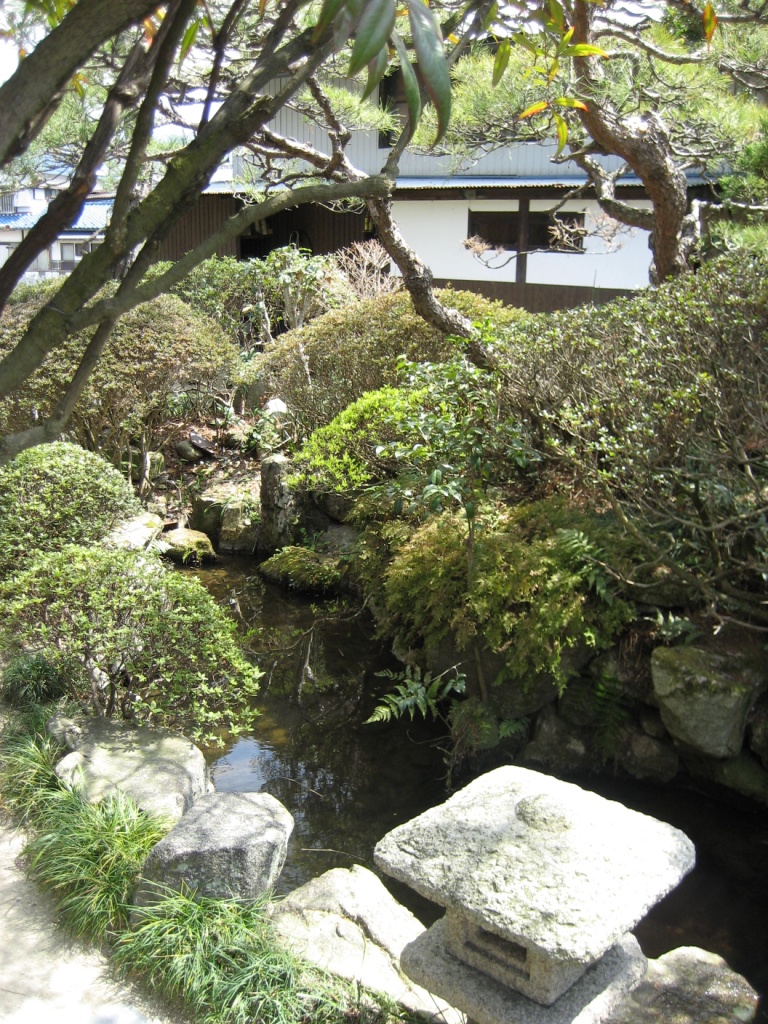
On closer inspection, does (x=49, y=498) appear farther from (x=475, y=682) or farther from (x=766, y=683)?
(x=766, y=683)

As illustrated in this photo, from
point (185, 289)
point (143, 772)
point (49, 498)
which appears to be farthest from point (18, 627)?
point (185, 289)

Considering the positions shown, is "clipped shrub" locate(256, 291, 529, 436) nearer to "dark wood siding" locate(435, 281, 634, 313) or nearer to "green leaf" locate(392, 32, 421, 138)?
"dark wood siding" locate(435, 281, 634, 313)

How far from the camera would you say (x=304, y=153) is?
8.39 m

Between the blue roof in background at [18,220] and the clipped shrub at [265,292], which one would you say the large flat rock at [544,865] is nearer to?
the clipped shrub at [265,292]

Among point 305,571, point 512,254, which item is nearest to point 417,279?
point 305,571

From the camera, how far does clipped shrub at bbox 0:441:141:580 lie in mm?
6793

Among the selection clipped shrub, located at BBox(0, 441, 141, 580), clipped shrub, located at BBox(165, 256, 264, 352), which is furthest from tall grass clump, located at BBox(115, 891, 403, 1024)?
clipped shrub, located at BBox(165, 256, 264, 352)

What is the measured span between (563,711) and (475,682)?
596 mm

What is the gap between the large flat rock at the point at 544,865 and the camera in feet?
8.98

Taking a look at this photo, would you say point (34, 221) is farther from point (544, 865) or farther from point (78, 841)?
point (544, 865)

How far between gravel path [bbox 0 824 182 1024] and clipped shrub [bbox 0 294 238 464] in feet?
21.3

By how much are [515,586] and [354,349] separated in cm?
474

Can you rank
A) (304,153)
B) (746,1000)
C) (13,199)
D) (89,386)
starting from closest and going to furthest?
(746,1000) < (304,153) < (89,386) < (13,199)

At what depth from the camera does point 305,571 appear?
871 centimetres
